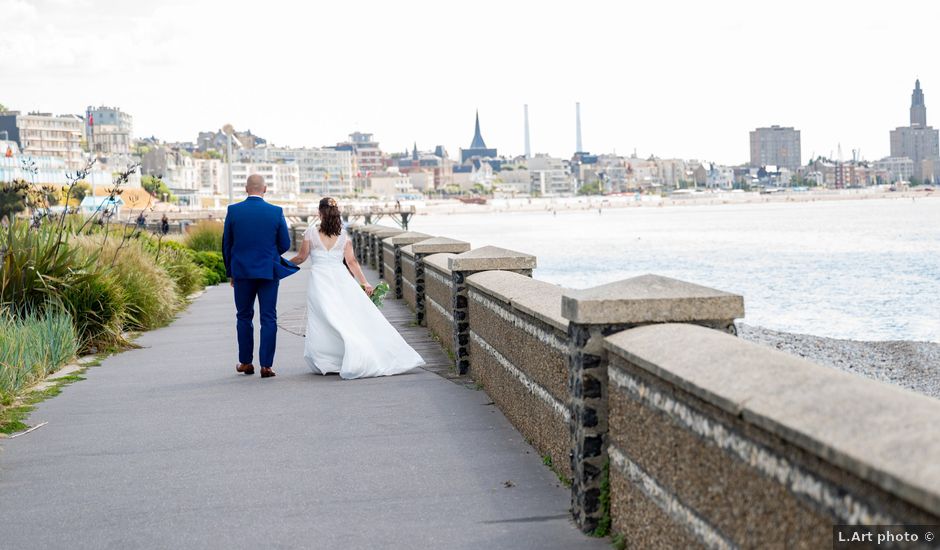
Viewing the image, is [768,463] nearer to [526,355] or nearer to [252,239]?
[526,355]

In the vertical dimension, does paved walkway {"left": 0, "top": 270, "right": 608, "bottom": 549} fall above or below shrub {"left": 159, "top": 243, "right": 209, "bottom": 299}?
below

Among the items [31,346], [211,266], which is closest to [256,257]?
[31,346]

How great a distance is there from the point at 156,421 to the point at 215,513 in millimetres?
3270

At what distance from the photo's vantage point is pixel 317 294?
12031 mm

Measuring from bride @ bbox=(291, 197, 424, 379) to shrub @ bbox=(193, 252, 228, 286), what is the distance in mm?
17019

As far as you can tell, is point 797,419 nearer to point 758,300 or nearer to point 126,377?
point 126,377

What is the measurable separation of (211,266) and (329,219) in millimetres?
18748

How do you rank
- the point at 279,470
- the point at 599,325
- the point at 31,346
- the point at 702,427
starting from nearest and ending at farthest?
1. the point at 702,427
2. the point at 599,325
3. the point at 279,470
4. the point at 31,346

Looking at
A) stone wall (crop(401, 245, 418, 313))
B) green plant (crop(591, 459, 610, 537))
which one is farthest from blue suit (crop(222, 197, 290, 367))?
green plant (crop(591, 459, 610, 537))

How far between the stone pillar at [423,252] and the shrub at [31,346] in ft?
15.8

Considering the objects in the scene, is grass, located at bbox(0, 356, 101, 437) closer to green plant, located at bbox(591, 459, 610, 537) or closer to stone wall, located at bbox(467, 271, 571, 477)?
stone wall, located at bbox(467, 271, 571, 477)

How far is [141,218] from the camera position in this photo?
20547 millimetres

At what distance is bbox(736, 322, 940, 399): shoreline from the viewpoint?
962 inches

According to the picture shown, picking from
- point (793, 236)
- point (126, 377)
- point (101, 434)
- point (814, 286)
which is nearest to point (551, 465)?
point (101, 434)
